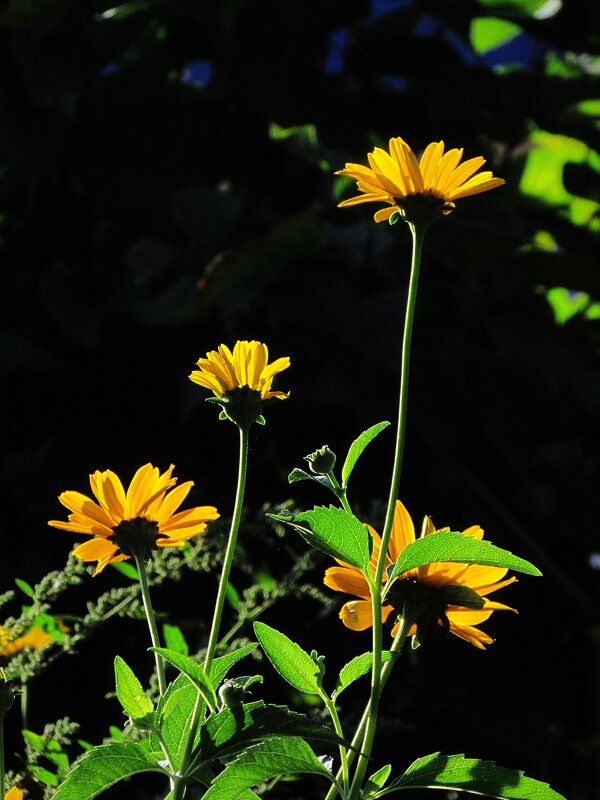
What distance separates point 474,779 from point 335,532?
0.27 ft

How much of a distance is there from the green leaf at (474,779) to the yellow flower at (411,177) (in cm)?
18

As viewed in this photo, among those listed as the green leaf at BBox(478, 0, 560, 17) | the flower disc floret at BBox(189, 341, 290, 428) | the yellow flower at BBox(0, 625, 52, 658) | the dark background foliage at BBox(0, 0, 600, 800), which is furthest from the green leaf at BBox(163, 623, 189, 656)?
the green leaf at BBox(478, 0, 560, 17)

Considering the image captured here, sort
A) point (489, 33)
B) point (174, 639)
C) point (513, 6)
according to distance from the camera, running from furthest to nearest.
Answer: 1. point (489, 33)
2. point (513, 6)
3. point (174, 639)

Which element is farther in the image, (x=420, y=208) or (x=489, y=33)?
(x=489, y=33)

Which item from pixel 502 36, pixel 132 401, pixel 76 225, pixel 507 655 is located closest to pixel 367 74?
pixel 502 36

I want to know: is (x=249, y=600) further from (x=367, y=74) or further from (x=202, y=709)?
(x=367, y=74)

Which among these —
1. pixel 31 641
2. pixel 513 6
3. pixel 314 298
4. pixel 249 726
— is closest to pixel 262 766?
pixel 249 726

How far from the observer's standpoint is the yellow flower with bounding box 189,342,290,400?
0.33 m

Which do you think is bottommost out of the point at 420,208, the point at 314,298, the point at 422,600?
the point at 314,298

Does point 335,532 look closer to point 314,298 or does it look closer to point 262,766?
point 262,766

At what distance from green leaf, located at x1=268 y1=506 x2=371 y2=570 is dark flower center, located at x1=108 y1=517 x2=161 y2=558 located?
59 mm

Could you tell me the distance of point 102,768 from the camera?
279 millimetres

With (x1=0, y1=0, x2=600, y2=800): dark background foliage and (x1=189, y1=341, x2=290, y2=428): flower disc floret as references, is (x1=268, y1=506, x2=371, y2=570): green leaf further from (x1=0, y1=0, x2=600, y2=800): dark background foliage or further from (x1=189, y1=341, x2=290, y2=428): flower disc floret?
(x1=0, y1=0, x2=600, y2=800): dark background foliage

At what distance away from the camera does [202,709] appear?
29cm
